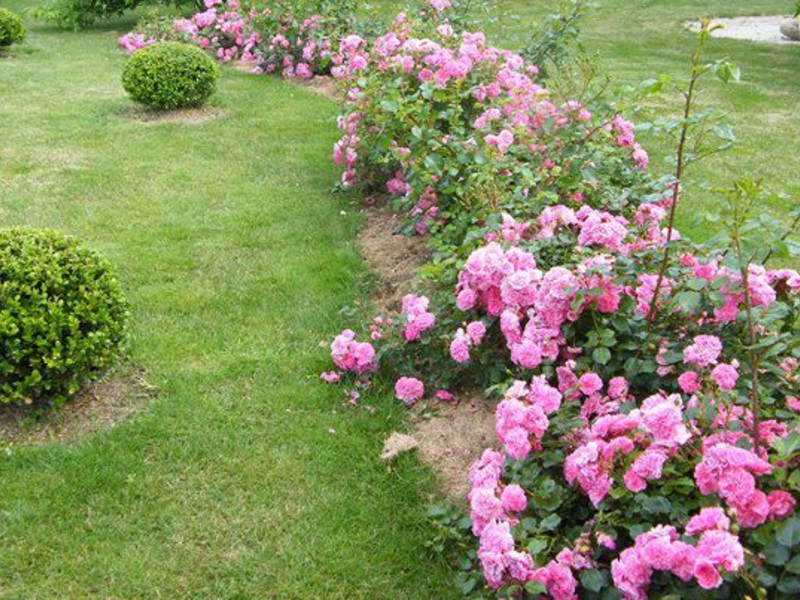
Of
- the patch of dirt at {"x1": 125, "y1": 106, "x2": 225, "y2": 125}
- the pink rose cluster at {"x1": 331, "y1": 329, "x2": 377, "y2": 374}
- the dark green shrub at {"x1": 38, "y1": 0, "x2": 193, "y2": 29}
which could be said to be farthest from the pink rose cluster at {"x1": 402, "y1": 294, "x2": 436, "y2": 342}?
the dark green shrub at {"x1": 38, "y1": 0, "x2": 193, "y2": 29}

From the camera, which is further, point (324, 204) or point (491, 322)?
point (324, 204)

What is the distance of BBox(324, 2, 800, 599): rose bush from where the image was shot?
220cm

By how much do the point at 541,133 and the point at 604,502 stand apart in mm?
2833

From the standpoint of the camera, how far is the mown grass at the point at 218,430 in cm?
290

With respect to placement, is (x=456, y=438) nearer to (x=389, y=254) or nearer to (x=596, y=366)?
(x=596, y=366)

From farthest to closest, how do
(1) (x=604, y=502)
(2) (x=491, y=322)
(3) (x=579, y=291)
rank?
(2) (x=491, y=322), (3) (x=579, y=291), (1) (x=604, y=502)

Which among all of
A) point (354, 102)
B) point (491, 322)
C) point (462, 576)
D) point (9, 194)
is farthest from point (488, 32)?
point (462, 576)

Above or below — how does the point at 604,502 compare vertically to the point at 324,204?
above

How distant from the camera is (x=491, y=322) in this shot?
3455 millimetres

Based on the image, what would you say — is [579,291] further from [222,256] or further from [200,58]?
[200,58]

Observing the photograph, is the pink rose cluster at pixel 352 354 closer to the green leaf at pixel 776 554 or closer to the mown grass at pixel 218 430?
the mown grass at pixel 218 430

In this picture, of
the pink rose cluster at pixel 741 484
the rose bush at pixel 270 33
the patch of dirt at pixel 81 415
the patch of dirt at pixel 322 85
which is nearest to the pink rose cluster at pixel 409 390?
the patch of dirt at pixel 81 415

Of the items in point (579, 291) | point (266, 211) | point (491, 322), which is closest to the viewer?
point (579, 291)

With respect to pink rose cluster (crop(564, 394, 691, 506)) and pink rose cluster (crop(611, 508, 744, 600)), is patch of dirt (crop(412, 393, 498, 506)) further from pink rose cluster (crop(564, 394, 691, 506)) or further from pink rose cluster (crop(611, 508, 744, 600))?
pink rose cluster (crop(611, 508, 744, 600))
